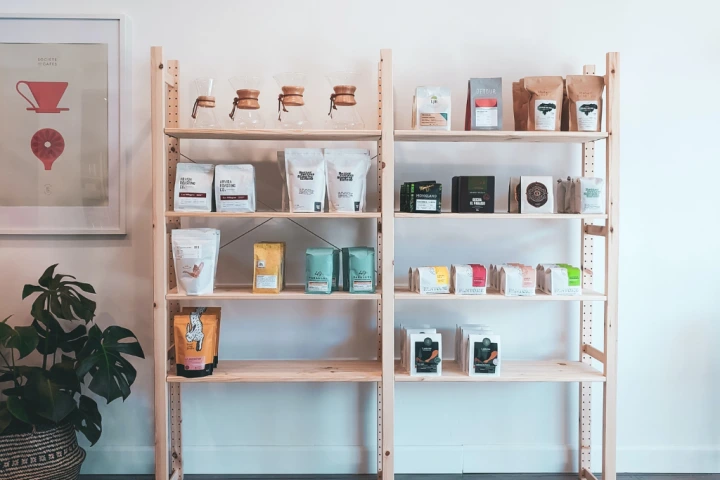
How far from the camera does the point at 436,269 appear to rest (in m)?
2.27

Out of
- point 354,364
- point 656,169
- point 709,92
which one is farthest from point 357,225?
point 709,92

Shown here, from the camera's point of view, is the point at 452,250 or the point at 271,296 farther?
the point at 452,250

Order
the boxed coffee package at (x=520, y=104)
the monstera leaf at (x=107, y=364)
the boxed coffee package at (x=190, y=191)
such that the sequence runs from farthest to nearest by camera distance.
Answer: the boxed coffee package at (x=520, y=104), the boxed coffee package at (x=190, y=191), the monstera leaf at (x=107, y=364)

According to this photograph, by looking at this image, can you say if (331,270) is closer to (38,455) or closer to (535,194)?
(535,194)

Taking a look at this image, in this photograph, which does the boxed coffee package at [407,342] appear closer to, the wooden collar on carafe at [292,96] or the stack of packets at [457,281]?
the stack of packets at [457,281]

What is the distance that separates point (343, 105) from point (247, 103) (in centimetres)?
40

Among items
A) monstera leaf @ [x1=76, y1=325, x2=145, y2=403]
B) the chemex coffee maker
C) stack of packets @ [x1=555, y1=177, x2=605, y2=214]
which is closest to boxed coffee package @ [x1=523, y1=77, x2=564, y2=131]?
stack of packets @ [x1=555, y1=177, x2=605, y2=214]

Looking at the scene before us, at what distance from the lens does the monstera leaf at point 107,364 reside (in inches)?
82.7

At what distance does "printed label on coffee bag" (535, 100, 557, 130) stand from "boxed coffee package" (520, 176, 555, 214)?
21 cm

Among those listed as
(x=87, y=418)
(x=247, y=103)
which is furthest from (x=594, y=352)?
(x=87, y=418)

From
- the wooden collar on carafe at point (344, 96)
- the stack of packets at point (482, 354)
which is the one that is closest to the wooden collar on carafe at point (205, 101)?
the wooden collar on carafe at point (344, 96)

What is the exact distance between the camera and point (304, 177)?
220cm

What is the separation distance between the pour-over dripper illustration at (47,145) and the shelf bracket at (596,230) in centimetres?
245

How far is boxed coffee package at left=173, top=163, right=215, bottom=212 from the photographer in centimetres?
220
